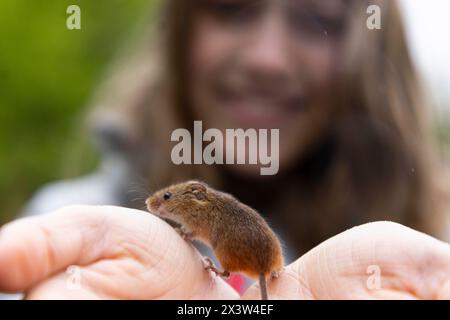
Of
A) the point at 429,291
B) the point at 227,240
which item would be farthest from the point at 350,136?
the point at 429,291

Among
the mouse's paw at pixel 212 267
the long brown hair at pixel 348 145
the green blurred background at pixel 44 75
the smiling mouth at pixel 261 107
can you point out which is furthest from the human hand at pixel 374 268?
the green blurred background at pixel 44 75

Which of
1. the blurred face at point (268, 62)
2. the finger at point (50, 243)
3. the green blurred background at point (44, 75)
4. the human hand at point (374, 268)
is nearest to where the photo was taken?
the finger at point (50, 243)

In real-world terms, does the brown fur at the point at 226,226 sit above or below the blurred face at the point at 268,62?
below

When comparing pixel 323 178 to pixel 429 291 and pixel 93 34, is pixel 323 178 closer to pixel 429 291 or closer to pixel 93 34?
pixel 429 291

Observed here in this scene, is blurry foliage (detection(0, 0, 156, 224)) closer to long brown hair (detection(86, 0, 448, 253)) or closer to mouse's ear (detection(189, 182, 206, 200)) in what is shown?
long brown hair (detection(86, 0, 448, 253))

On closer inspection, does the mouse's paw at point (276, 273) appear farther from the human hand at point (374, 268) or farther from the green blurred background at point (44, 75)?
the green blurred background at point (44, 75)

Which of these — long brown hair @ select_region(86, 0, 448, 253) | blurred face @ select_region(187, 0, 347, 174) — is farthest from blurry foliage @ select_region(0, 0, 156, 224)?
blurred face @ select_region(187, 0, 347, 174)
